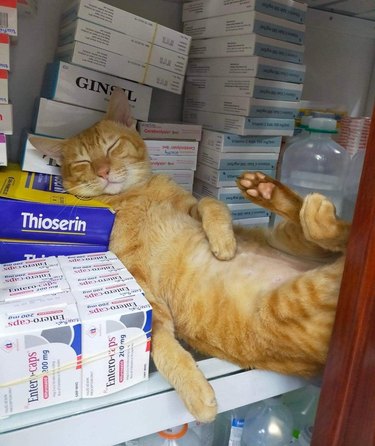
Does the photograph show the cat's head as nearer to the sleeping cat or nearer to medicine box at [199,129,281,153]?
the sleeping cat

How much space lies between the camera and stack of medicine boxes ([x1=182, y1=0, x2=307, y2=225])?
49.4 inches

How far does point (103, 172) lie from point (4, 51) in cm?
36

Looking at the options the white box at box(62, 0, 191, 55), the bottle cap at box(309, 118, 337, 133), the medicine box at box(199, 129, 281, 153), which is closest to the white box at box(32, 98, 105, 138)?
the white box at box(62, 0, 191, 55)

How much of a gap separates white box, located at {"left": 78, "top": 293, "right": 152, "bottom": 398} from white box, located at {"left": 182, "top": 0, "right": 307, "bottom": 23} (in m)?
0.93

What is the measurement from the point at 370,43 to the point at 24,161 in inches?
55.4

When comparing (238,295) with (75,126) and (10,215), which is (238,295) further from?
(75,126)

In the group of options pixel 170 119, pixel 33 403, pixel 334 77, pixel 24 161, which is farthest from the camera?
pixel 334 77

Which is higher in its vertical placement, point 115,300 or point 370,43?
point 370,43

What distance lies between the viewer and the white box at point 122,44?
1.14 metres

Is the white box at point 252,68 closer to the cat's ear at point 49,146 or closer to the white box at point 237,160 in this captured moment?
the white box at point 237,160

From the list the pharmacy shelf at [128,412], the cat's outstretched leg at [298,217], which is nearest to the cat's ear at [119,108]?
the cat's outstretched leg at [298,217]

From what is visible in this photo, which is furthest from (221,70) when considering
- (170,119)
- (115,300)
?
(115,300)

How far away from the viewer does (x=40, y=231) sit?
932mm

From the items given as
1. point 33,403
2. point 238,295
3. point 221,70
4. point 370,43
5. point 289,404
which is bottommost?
point 289,404
